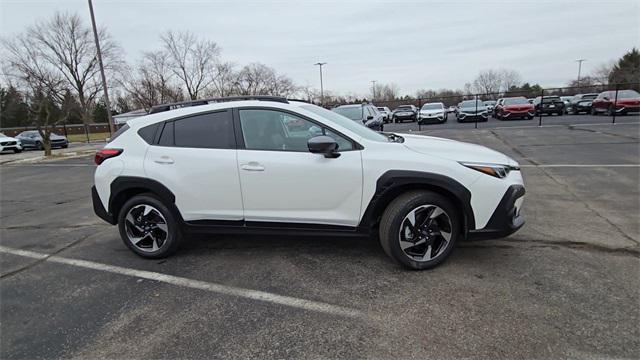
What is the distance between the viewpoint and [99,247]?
4.70 m

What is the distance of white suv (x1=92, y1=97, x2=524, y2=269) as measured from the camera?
3.38m

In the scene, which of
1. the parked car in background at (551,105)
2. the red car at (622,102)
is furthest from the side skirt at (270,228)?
the parked car in background at (551,105)

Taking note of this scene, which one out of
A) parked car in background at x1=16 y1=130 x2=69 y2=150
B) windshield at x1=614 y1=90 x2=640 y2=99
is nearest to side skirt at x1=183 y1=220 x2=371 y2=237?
windshield at x1=614 y1=90 x2=640 y2=99

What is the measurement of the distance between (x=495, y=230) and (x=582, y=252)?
1.17 metres

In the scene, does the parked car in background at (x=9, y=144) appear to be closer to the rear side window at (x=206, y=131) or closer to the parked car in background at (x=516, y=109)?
the rear side window at (x=206, y=131)

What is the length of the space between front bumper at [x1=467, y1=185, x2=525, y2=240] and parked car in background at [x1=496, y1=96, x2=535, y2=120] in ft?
71.8

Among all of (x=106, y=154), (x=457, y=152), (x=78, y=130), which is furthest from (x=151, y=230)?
(x=78, y=130)

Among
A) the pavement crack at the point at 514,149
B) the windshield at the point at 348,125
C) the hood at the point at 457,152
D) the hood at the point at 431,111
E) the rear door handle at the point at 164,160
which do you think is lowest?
the pavement crack at the point at 514,149

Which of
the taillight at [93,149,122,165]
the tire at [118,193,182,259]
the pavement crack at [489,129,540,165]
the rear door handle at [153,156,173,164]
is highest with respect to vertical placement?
the taillight at [93,149,122,165]

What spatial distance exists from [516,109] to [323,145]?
22824 mm

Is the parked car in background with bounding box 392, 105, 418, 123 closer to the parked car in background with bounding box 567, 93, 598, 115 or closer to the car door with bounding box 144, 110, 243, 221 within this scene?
the parked car in background with bounding box 567, 93, 598, 115

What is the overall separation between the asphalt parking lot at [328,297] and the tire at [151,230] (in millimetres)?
146

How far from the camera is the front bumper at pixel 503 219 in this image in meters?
3.35

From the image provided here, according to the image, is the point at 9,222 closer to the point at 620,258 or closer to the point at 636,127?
the point at 620,258
